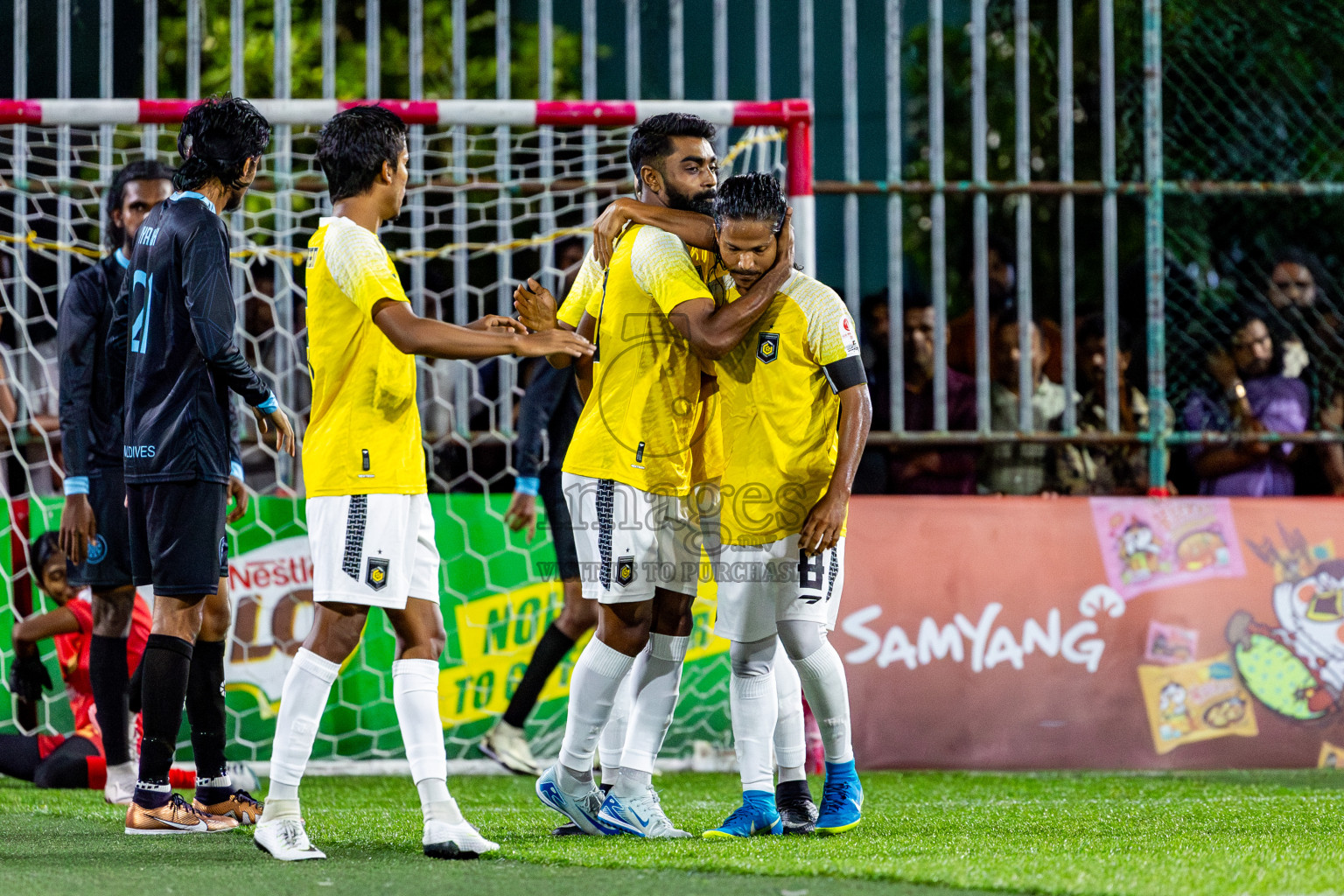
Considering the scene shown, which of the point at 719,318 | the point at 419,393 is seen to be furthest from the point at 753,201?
the point at 419,393

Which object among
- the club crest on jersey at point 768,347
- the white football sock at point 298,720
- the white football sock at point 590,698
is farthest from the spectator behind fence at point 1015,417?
the white football sock at point 298,720

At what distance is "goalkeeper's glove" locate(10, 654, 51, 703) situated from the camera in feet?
19.5

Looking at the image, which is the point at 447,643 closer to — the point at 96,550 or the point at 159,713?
the point at 96,550

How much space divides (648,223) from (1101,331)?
3744 mm

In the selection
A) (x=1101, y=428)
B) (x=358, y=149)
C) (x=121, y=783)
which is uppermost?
(x=358, y=149)

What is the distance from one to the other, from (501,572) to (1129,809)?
2.82 m

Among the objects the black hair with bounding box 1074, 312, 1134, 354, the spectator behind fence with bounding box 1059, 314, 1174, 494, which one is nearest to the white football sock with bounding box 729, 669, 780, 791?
the spectator behind fence with bounding box 1059, 314, 1174, 494

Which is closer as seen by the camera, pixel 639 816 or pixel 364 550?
pixel 364 550

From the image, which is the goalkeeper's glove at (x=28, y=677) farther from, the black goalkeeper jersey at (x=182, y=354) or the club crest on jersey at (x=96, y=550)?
the black goalkeeper jersey at (x=182, y=354)

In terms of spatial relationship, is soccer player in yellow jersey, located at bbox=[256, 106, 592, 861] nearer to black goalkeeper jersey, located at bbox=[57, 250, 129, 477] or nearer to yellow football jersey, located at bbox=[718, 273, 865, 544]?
yellow football jersey, located at bbox=[718, 273, 865, 544]

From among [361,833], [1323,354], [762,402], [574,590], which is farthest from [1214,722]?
[361,833]

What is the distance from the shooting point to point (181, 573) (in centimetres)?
412

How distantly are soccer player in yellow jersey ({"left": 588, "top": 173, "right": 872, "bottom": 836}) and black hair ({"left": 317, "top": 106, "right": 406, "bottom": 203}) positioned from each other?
2.48 ft

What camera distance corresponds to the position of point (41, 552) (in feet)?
20.1
